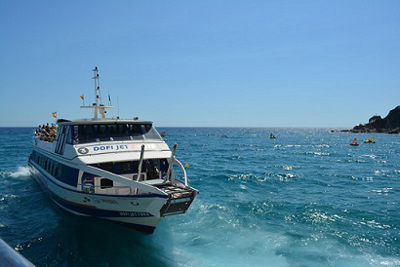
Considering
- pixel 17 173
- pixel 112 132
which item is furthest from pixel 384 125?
pixel 112 132

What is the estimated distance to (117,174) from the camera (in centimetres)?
1362

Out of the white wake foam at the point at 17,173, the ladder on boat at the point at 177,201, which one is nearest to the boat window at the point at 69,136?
the ladder on boat at the point at 177,201

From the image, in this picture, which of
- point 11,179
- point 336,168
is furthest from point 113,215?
point 336,168

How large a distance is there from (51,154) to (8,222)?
4177mm

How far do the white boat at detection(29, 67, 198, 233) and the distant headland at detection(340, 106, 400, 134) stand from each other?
483 ft

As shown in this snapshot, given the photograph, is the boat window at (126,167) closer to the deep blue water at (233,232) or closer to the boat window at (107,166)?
the boat window at (107,166)

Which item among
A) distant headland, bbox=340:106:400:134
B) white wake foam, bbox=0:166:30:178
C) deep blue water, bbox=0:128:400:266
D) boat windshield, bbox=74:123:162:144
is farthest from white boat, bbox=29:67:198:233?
distant headland, bbox=340:106:400:134

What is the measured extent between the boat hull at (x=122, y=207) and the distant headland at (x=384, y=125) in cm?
14923

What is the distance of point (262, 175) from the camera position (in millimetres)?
29406

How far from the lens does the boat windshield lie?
567 inches

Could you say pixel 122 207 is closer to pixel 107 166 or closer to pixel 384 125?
pixel 107 166

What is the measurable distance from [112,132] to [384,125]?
16432 cm

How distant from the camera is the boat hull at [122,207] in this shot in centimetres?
1101

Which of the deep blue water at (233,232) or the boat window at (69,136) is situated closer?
the deep blue water at (233,232)
